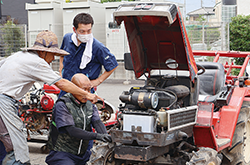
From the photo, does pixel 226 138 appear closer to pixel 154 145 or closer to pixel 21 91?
pixel 154 145

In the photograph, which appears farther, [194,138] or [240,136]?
[240,136]

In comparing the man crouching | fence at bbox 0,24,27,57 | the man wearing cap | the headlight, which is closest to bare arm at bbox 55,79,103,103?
the man wearing cap

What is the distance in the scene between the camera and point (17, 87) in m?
3.68

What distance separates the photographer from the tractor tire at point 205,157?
4148 millimetres

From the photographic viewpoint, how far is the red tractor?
4039 mm

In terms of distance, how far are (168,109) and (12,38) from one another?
1292cm

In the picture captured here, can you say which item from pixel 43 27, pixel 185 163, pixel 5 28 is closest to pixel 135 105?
pixel 185 163

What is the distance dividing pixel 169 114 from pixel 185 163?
0.78m

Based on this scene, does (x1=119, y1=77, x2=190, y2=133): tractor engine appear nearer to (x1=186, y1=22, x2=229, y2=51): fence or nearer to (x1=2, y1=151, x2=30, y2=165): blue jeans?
(x1=2, y1=151, x2=30, y2=165): blue jeans

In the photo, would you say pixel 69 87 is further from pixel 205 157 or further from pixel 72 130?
pixel 205 157

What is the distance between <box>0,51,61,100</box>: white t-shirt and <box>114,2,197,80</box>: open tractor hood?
1200 millimetres

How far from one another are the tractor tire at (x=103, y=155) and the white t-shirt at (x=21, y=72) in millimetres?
1182

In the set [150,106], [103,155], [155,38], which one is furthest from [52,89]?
[150,106]

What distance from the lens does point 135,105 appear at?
441 cm
